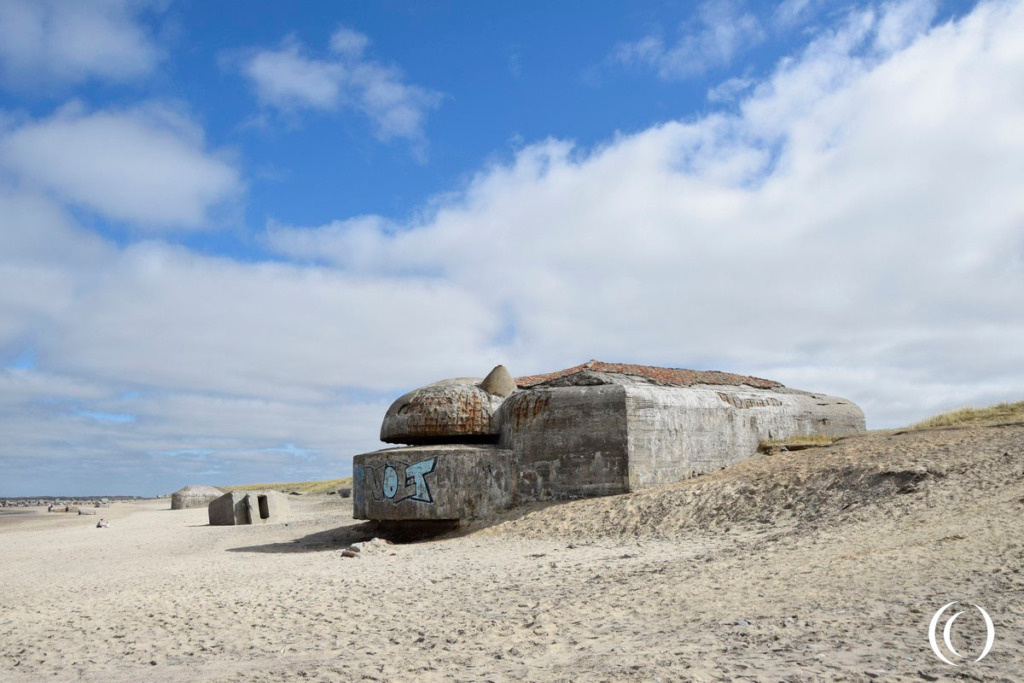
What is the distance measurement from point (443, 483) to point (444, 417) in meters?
1.58

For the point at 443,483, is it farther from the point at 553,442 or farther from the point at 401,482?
the point at 553,442

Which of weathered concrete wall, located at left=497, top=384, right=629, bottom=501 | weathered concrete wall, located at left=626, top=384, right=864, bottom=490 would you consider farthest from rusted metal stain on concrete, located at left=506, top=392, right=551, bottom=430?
weathered concrete wall, located at left=626, top=384, right=864, bottom=490

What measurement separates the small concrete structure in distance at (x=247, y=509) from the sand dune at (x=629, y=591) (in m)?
7.37

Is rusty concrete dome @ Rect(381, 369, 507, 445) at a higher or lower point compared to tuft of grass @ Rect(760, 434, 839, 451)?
higher

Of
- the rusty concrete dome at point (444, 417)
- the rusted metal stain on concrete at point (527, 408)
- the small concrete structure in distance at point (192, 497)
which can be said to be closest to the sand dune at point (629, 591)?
the rusted metal stain on concrete at point (527, 408)

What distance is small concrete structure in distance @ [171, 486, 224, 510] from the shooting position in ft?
111

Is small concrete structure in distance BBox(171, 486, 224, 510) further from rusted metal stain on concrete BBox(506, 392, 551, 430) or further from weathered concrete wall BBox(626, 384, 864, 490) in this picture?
weathered concrete wall BBox(626, 384, 864, 490)

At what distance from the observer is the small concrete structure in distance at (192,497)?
33812mm

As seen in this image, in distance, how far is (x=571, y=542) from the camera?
418 inches

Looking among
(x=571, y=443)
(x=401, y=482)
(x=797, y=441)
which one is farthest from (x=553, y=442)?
(x=797, y=441)

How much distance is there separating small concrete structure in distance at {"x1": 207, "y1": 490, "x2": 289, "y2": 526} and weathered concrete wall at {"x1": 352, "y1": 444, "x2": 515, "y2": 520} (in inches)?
338

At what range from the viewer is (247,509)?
20.2 m

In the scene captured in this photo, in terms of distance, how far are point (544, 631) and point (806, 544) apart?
3456mm

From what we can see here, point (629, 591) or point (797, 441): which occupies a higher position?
point (797, 441)
